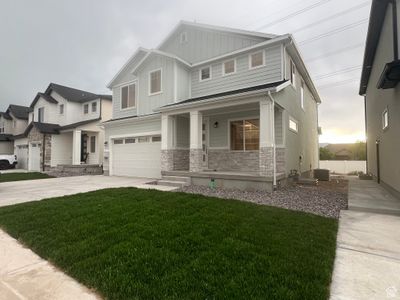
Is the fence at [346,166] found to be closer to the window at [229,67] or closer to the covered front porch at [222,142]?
the covered front porch at [222,142]

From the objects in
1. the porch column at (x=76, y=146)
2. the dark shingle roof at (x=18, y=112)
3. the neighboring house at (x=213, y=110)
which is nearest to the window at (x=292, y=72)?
the neighboring house at (x=213, y=110)

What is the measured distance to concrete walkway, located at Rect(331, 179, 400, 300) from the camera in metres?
2.38

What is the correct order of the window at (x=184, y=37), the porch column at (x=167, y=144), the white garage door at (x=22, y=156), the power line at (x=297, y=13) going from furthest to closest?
the white garage door at (x=22, y=156), the window at (x=184, y=37), the power line at (x=297, y=13), the porch column at (x=167, y=144)

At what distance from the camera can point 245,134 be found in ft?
34.9

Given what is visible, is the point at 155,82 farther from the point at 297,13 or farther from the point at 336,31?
the point at 336,31

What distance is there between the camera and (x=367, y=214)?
5402mm

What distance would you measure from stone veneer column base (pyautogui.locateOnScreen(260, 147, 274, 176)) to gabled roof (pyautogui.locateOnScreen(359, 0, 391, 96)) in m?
5.92

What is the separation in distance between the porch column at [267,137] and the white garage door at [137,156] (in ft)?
19.1

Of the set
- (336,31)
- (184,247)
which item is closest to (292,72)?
(336,31)

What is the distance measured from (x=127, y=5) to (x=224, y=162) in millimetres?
10493

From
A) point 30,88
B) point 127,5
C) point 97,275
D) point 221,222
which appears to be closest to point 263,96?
point 221,222

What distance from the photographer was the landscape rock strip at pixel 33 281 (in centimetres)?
227

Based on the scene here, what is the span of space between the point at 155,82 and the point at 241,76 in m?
4.86

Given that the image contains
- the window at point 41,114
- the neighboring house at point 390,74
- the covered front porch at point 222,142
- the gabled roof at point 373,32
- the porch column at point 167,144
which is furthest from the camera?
the window at point 41,114
